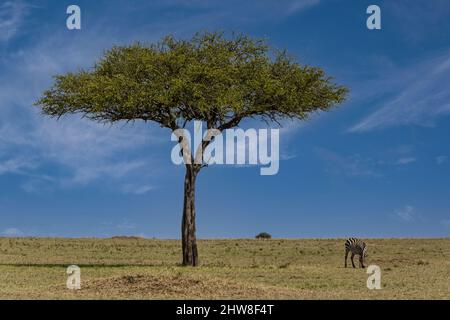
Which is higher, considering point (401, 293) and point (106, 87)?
point (106, 87)

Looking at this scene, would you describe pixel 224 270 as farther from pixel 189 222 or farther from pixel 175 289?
pixel 175 289

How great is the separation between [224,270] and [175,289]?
14050 millimetres

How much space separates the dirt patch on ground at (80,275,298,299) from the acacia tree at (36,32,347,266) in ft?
53.1

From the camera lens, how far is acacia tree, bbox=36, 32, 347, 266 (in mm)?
41094

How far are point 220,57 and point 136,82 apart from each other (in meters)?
5.36

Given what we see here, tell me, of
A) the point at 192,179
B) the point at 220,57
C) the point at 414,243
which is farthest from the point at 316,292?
the point at 414,243

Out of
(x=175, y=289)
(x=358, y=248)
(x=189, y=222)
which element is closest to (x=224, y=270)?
(x=189, y=222)

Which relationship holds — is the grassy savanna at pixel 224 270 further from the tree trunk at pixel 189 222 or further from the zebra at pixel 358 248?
the zebra at pixel 358 248

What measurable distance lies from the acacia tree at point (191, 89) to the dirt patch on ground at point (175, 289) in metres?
16.2

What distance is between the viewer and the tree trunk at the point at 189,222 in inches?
1671

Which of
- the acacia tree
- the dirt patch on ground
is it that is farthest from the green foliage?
the dirt patch on ground

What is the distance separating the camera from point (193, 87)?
4069 centimetres
